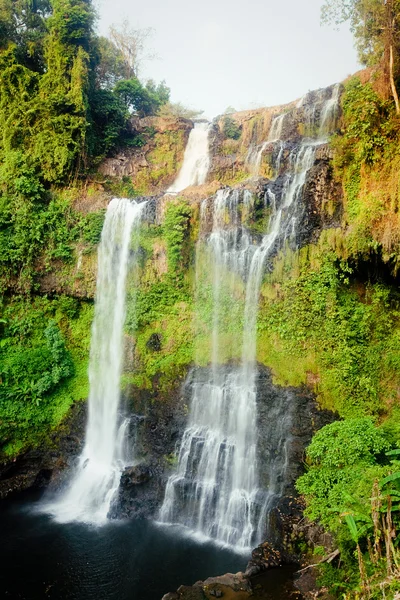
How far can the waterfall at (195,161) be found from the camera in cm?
1903

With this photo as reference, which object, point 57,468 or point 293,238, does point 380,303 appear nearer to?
point 293,238

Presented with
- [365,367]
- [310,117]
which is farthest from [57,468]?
[310,117]

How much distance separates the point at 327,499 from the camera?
7.53 m

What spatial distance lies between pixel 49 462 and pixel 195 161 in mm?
14382

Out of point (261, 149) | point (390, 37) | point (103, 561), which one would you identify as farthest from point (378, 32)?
point (103, 561)

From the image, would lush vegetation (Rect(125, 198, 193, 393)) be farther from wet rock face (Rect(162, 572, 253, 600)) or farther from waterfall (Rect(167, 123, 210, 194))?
wet rock face (Rect(162, 572, 253, 600))

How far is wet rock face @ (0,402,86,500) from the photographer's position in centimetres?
1284

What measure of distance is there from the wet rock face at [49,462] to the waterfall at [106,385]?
1.09 ft

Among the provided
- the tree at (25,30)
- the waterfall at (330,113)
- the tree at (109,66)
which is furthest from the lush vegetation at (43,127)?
the waterfall at (330,113)

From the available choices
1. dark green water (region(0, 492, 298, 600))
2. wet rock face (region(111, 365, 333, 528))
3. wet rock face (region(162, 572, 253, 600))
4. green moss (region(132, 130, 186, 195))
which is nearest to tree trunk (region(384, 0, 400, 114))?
wet rock face (region(111, 365, 333, 528))

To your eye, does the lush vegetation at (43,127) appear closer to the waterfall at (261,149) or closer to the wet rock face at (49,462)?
the wet rock face at (49,462)

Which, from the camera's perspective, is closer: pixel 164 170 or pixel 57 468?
pixel 57 468

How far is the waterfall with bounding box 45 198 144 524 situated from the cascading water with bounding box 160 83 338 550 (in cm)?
218

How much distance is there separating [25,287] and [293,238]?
Answer: 9.31 m
